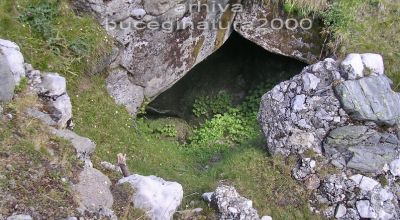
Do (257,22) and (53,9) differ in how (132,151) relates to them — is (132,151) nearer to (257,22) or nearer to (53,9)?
(53,9)

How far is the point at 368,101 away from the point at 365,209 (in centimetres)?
146

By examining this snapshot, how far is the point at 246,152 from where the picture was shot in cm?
680

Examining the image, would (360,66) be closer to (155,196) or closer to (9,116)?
(155,196)

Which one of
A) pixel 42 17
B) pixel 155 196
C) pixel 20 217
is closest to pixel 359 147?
pixel 155 196

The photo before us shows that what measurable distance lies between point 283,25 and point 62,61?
397 cm

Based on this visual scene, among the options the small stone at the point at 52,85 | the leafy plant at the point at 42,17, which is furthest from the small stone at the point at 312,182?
the leafy plant at the point at 42,17

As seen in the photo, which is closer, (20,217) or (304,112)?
(20,217)

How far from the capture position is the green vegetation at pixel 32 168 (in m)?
4.64

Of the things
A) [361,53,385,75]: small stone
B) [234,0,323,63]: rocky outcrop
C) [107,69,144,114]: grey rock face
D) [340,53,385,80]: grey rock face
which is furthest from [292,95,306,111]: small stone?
[107,69,144,114]: grey rock face

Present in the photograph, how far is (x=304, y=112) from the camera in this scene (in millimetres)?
6504

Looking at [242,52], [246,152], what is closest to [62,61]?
[246,152]

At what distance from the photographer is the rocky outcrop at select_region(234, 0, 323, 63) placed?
8.34m

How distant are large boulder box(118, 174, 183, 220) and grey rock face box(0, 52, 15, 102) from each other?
1701 millimetres

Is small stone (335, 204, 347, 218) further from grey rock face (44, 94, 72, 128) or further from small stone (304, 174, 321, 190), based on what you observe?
grey rock face (44, 94, 72, 128)
